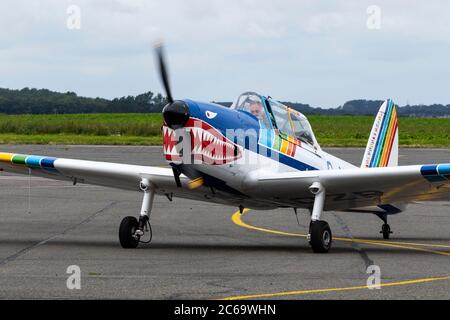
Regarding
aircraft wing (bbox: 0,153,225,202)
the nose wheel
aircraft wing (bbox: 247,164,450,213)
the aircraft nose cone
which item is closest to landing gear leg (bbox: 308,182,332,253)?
aircraft wing (bbox: 247,164,450,213)

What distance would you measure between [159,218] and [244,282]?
8.14 meters

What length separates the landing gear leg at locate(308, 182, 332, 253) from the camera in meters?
13.3

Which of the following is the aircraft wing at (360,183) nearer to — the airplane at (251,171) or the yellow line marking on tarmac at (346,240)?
the airplane at (251,171)

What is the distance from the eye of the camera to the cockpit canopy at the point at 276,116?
1403cm

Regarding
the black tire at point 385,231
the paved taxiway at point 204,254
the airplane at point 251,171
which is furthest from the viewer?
the black tire at point 385,231

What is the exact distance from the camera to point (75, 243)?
14.4 metres

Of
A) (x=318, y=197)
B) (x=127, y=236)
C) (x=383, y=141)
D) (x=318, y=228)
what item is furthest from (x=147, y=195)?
(x=383, y=141)

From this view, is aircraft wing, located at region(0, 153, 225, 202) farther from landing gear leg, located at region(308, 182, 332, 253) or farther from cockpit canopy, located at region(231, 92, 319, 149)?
landing gear leg, located at region(308, 182, 332, 253)

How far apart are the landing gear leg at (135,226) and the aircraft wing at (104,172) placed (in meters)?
0.14

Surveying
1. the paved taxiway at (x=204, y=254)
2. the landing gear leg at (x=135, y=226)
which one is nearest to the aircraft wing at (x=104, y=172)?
the landing gear leg at (x=135, y=226)

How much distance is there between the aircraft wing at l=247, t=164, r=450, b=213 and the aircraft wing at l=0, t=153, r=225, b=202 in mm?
1115

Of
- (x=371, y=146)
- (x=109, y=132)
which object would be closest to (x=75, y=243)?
(x=371, y=146)

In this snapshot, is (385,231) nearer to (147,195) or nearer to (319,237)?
(319,237)
